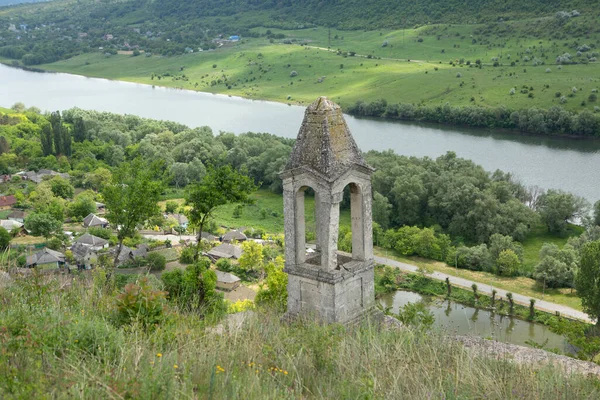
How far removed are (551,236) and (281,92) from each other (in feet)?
190

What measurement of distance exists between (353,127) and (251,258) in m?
41.5

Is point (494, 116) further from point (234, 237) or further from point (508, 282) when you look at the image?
point (508, 282)

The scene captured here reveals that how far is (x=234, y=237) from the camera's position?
41875 millimetres

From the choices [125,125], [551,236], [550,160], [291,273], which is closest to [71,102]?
[125,125]

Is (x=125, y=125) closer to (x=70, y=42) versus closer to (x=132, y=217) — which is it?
(x=132, y=217)

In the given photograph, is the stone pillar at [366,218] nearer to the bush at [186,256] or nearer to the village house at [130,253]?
the bush at [186,256]

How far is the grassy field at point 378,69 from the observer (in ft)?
254

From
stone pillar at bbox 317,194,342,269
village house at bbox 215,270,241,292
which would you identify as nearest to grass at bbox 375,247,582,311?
village house at bbox 215,270,241,292

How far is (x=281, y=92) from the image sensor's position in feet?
310

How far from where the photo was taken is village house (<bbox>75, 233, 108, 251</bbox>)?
38594mm

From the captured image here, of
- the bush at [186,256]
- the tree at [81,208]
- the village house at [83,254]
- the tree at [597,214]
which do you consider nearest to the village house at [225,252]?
the bush at [186,256]

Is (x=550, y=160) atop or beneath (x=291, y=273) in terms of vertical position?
beneath

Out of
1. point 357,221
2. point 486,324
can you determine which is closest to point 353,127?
point 486,324

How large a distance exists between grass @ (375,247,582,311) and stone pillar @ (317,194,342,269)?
21.1 m
